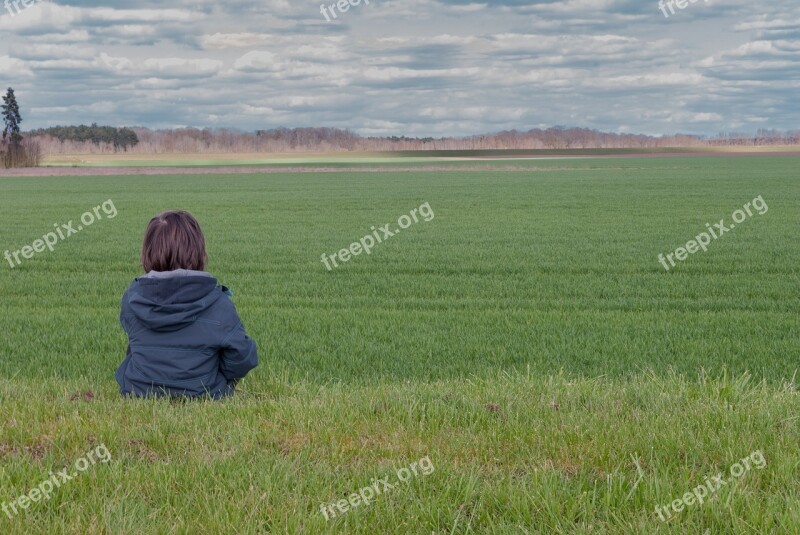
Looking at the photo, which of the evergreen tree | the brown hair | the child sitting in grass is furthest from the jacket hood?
the evergreen tree

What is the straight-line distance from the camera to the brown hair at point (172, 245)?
5629 millimetres

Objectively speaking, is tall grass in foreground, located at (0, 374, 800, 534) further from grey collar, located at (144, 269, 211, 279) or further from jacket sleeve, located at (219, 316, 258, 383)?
grey collar, located at (144, 269, 211, 279)

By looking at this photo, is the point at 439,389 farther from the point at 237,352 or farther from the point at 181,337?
the point at 181,337

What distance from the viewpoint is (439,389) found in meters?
6.25

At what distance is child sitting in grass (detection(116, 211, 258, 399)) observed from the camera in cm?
561

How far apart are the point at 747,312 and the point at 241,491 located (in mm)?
10746

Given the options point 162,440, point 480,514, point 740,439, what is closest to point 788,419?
point 740,439

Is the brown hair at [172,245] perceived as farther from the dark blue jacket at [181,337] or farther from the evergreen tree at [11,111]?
the evergreen tree at [11,111]

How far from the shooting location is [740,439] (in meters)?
4.59

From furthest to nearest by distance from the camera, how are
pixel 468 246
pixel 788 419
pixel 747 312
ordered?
pixel 468 246 → pixel 747 312 → pixel 788 419

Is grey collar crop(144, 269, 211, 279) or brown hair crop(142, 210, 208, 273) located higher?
brown hair crop(142, 210, 208, 273)

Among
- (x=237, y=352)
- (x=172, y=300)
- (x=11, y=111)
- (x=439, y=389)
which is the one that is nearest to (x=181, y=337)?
(x=172, y=300)

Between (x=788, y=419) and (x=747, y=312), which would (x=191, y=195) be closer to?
(x=747, y=312)

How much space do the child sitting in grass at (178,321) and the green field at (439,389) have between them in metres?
0.28
